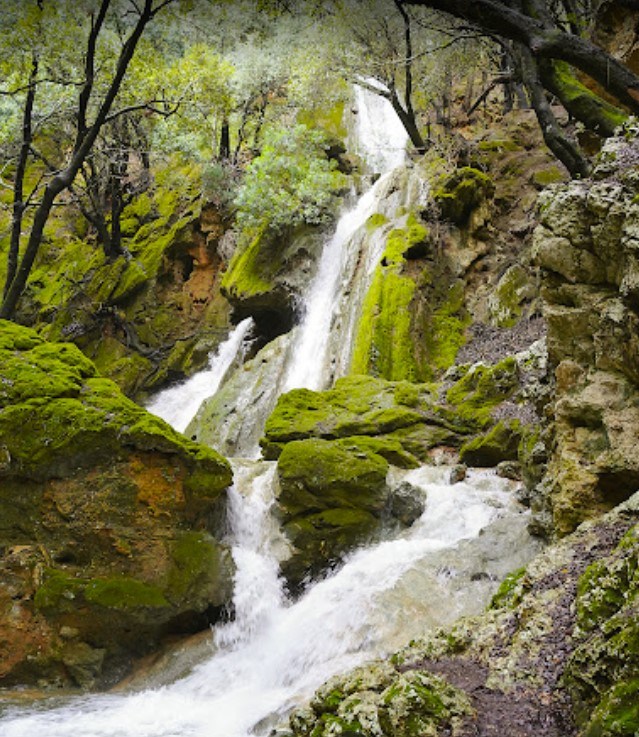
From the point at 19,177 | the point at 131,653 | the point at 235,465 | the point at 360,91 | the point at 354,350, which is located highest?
the point at 360,91

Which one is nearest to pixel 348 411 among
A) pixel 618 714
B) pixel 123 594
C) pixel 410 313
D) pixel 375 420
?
pixel 375 420

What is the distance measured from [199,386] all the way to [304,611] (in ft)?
47.5

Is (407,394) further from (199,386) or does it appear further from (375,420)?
(199,386)

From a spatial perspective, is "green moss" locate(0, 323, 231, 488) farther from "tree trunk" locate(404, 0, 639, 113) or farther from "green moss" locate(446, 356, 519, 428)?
"tree trunk" locate(404, 0, 639, 113)

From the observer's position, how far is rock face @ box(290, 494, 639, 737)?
117 inches

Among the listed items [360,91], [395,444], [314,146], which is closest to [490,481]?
[395,444]

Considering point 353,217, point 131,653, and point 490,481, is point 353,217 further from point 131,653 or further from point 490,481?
point 131,653

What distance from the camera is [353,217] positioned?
66.7 ft

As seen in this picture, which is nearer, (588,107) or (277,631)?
(277,631)

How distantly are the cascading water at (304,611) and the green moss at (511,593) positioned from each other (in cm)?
189

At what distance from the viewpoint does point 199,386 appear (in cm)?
2145

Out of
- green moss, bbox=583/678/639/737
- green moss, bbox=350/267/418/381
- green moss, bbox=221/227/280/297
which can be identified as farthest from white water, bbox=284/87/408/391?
green moss, bbox=583/678/639/737

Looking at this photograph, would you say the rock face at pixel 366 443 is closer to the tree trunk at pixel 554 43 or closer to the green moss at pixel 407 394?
the green moss at pixel 407 394

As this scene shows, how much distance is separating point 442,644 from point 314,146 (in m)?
20.6
